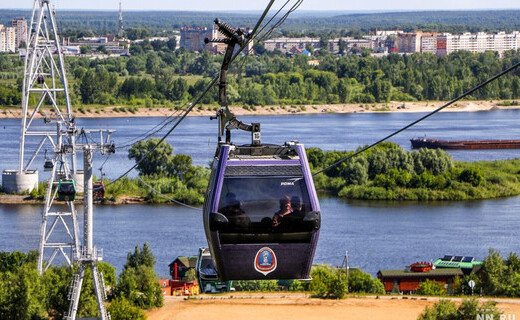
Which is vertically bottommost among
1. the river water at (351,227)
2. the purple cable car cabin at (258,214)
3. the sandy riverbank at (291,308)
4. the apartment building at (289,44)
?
the river water at (351,227)

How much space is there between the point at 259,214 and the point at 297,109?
4974cm

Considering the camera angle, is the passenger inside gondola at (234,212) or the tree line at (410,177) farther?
the tree line at (410,177)

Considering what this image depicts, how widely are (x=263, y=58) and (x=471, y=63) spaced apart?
471 inches

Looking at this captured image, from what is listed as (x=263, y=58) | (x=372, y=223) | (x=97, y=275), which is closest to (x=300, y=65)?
(x=263, y=58)

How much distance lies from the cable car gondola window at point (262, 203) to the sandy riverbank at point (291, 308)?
9.00 metres

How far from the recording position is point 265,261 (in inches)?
259

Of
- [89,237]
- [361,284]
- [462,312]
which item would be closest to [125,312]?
[89,237]

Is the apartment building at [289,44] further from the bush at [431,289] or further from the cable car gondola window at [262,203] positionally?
the cable car gondola window at [262,203]

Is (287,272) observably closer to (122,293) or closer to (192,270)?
(122,293)

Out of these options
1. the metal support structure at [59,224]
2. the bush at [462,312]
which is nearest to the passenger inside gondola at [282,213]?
the bush at [462,312]

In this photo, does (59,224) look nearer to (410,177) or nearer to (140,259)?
(140,259)

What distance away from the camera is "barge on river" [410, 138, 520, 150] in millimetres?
40250

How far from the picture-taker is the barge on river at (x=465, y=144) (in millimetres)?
40250

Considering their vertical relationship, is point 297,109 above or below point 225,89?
below
